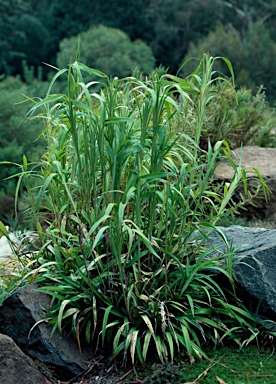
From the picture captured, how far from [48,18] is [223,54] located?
9.38 meters

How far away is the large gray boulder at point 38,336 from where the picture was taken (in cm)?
353

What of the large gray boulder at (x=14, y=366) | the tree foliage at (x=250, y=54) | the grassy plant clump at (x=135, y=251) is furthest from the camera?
the tree foliage at (x=250, y=54)

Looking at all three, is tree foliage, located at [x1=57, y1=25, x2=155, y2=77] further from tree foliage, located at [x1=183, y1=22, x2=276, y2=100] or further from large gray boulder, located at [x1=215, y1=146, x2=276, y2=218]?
large gray boulder, located at [x1=215, y1=146, x2=276, y2=218]

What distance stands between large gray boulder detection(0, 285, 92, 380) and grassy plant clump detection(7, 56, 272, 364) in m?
0.07

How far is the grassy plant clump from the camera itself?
3408 mm

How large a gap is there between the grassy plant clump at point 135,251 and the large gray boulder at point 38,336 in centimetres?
7

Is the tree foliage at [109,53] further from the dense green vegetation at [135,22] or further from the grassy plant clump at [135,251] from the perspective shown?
the grassy plant clump at [135,251]

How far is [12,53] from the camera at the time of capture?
26500 mm

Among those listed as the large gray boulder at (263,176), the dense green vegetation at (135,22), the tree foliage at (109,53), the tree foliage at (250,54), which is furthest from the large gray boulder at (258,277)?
the dense green vegetation at (135,22)

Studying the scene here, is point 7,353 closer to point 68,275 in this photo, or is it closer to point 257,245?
point 68,275

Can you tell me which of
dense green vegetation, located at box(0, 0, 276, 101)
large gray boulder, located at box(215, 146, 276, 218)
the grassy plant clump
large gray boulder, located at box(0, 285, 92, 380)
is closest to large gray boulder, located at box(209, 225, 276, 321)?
the grassy plant clump

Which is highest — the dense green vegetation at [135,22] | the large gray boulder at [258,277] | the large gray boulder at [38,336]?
the large gray boulder at [258,277]

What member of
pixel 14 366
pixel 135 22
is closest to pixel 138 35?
pixel 135 22

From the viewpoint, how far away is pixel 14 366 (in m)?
3.28
